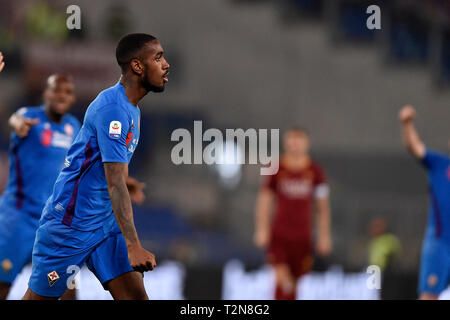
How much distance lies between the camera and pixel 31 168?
6.75 meters

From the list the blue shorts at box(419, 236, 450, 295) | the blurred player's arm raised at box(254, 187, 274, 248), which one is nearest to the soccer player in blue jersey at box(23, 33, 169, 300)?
the blue shorts at box(419, 236, 450, 295)

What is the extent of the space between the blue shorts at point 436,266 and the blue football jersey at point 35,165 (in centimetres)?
349

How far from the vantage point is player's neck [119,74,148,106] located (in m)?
4.78

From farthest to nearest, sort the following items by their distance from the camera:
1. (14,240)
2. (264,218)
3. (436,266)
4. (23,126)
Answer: (264,218) < (436,266) < (14,240) < (23,126)

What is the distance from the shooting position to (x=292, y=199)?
10.0 m

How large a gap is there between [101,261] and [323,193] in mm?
5621

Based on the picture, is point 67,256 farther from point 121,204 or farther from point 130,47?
point 130,47

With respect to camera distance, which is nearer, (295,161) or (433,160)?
(433,160)

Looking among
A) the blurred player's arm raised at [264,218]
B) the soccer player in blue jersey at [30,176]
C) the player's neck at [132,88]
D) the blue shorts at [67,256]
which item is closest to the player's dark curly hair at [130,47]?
the player's neck at [132,88]

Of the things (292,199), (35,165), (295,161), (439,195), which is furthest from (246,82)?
(35,165)

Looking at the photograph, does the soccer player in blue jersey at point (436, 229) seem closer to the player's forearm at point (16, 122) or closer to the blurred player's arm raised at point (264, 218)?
the blurred player's arm raised at point (264, 218)

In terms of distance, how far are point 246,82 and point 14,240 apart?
1474 cm
